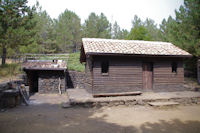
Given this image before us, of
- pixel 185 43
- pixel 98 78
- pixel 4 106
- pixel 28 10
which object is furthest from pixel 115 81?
pixel 28 10

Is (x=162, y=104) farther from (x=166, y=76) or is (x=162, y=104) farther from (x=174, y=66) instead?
(x=174, y=66)

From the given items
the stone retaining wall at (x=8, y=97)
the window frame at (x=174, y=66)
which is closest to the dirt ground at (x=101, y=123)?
the stone retaining wall at (x=8, y=97)

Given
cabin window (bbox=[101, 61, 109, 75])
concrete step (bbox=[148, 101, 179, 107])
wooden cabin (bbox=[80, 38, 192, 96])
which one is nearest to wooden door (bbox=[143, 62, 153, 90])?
wooden cabin (bbox=[80, 38, 192, 96])

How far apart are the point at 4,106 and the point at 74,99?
3.83 m

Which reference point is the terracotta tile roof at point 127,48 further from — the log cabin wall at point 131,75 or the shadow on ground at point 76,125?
the shadow on ground at point 76,125

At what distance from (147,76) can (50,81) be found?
8599 millimetres

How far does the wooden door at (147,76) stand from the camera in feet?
40.5

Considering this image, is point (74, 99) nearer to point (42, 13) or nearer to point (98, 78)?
point (98, 78)

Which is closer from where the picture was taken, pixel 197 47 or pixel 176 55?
pixel 176 55

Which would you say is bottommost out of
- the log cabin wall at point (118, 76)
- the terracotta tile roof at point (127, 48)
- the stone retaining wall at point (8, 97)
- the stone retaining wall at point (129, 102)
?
the stone retaining wall at point (129, 102)

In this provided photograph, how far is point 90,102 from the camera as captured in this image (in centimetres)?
955

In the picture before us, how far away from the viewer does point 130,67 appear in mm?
11773

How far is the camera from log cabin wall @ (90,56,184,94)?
36.3ft

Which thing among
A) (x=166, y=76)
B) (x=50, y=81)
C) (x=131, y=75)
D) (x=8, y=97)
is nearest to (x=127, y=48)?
(x=131, y=75)
